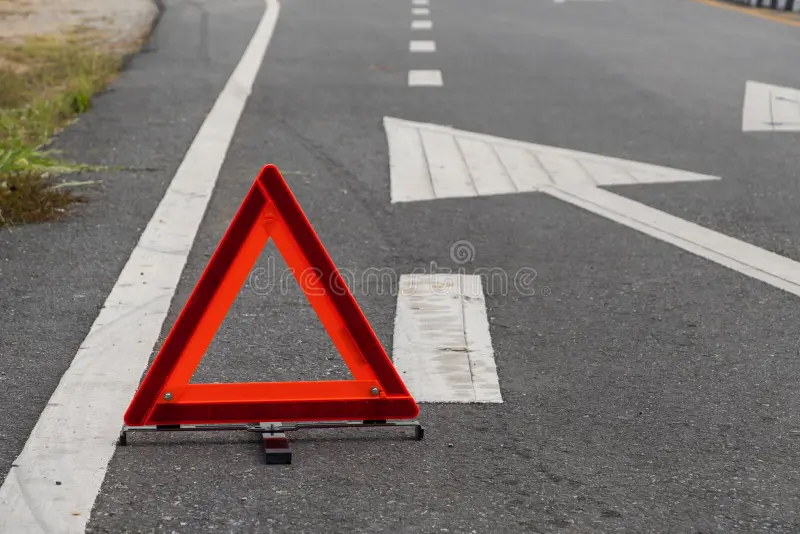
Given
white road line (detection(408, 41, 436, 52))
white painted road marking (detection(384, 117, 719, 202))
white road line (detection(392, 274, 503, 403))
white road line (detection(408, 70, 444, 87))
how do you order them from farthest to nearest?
white road line (detection(408, 41, 436, 52))
white road line (detection(408, 70, 444, 87))
white painted road marking (detection(384, 117, 719, 202))
white road line (detection(392, 274, 503, 403))

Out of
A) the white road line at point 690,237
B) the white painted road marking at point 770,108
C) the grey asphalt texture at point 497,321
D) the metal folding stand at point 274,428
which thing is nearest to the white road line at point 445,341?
the grey asphalt texture at point 497,321

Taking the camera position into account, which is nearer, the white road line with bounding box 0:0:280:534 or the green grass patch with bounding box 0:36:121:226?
the white road line with bounding box 0:0:280:534

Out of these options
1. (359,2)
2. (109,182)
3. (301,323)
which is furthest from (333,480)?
(359,2)

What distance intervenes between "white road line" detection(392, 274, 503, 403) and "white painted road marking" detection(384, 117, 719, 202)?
5.13 ft

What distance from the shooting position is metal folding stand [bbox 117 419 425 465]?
12.3ft

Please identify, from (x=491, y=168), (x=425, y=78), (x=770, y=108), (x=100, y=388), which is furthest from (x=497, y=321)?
(x=425, y=78)

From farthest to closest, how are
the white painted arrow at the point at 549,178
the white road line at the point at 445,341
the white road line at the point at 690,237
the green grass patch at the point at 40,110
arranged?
the green grass patch at the point at 40,110 < the white painted arrow at the point at 549,178 < the white road line at the point at 690,237 < the white road line at the point at 445,341

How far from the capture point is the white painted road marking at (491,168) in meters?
7.14

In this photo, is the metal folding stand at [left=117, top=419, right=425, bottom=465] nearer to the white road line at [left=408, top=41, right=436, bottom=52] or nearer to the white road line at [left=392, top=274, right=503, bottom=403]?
the white road line at [left=392, top=274, right=503, bottom=403]

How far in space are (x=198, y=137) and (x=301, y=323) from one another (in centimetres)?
361

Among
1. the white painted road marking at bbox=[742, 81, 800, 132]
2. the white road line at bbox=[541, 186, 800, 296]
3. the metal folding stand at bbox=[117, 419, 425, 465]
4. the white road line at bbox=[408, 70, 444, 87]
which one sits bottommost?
the white road line at bbox=[408, 70, 444, 87]

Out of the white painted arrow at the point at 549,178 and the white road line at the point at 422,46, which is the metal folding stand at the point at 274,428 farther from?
the white road line at the point at 422,46

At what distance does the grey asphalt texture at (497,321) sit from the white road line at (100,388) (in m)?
0.07

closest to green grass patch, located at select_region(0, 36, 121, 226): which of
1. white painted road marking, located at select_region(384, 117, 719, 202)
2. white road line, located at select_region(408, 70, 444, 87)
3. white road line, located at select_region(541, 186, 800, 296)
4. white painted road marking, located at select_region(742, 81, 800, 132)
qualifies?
white painted road marking, located at select_region(384, 117, 719, 202)
